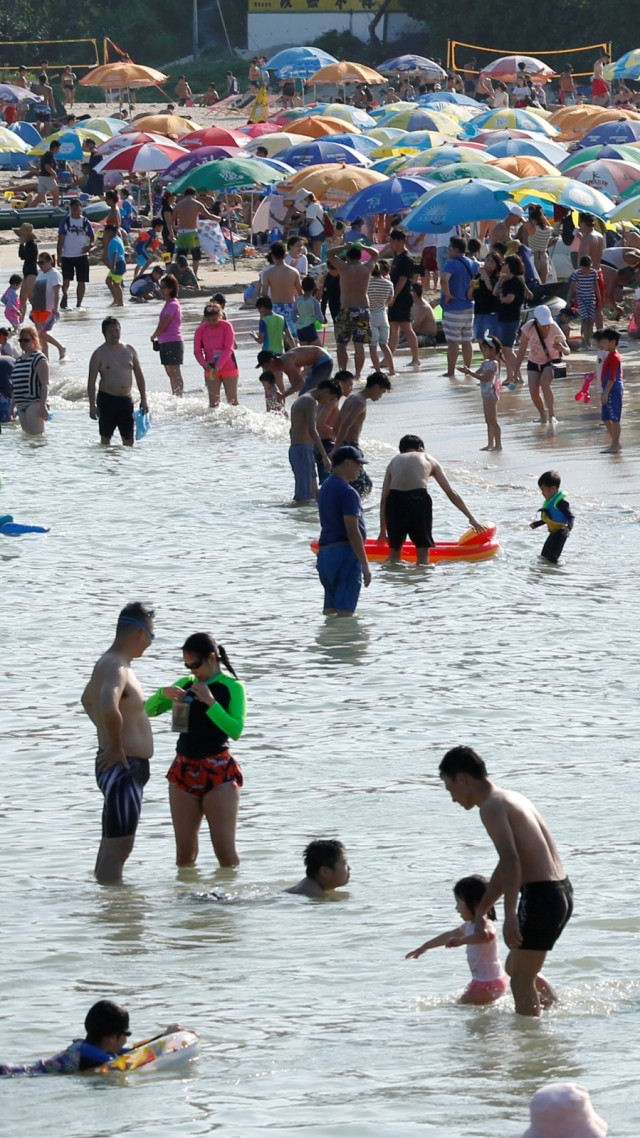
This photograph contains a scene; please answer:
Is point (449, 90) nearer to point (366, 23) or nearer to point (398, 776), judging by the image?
point (366, 23)

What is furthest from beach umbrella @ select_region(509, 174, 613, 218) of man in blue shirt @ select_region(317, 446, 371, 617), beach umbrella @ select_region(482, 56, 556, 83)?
beach umbrella @ select_region(482, 56, 556, 83)

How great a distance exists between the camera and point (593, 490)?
51.6 feet

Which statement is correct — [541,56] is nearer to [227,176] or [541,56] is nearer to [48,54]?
[48,54]

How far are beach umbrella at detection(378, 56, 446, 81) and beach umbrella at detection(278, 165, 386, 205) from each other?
26.9 m

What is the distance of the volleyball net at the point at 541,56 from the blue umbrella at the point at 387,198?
31384 mm

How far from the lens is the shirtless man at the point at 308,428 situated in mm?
14414

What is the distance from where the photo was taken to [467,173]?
86.0 feet

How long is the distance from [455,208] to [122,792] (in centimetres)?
1689

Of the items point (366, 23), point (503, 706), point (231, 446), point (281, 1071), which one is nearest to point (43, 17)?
point (366, 23)

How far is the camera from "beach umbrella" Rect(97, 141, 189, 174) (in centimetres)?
3403

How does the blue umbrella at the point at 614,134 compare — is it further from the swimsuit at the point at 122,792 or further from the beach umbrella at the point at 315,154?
the swimsuit at the point at 122,792

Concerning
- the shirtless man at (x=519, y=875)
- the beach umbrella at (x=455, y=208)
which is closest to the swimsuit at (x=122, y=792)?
the shirtless man at (x=519, y=875)

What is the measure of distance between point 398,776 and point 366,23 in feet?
200

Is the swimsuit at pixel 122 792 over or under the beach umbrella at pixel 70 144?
under
